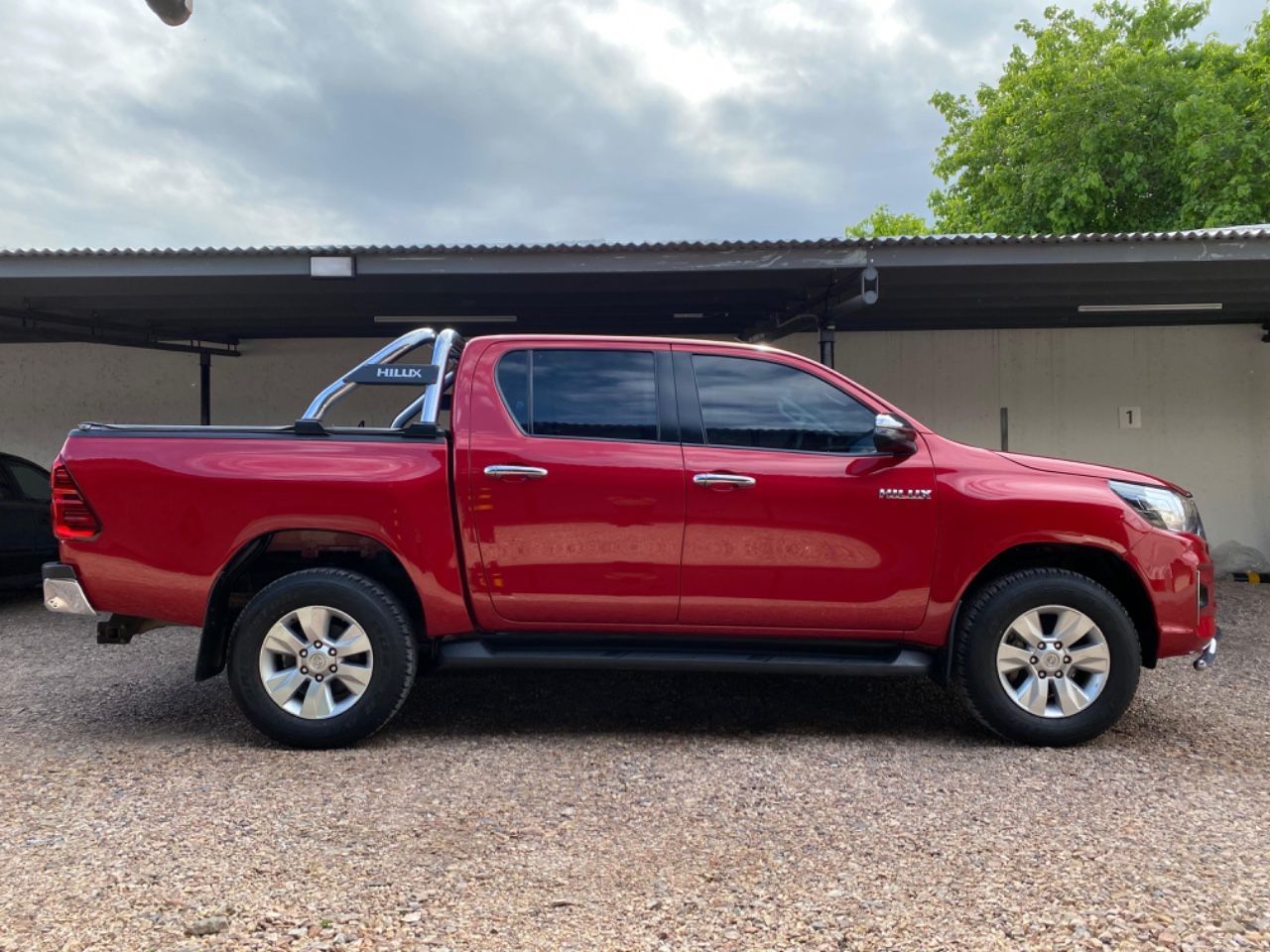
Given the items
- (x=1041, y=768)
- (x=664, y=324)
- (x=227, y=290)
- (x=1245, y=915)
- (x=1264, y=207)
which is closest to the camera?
(x=1245, y=915)

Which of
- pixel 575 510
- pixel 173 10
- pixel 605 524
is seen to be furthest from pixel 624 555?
pixel 173 10

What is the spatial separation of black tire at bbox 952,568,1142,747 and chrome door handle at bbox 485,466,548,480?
2.11 m

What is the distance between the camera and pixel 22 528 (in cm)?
761

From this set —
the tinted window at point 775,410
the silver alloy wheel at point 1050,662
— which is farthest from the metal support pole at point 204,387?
the silver alloy wheel at point 1050,662

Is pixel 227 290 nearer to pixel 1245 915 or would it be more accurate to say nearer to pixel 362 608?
pixel 362 608

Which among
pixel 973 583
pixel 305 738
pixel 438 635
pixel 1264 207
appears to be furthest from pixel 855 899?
pixel 1264 207

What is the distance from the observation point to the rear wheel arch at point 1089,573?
4109 mm

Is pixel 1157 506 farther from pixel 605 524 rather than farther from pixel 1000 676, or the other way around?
pixel 605 524

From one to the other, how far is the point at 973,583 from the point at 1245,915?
5.84 ft

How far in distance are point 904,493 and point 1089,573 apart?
1102 mm

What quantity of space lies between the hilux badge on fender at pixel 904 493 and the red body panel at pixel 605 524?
0.02 m

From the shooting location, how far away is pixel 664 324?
10.5 m

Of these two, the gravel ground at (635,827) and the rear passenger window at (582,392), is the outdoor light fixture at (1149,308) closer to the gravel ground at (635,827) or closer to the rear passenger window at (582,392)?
the gravel ground at (635,827)

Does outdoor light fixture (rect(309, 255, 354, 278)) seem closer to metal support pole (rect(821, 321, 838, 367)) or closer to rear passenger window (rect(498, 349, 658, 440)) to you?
rear passenger window (rect(498, 349, 658, 440))
